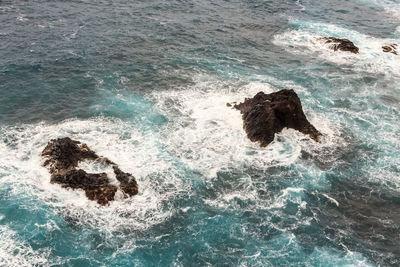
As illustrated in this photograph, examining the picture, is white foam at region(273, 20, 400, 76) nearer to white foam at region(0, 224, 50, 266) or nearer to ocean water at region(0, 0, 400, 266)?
ocean water at region(0, 0, 400, 266)

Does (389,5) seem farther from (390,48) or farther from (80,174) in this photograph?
(80,174)

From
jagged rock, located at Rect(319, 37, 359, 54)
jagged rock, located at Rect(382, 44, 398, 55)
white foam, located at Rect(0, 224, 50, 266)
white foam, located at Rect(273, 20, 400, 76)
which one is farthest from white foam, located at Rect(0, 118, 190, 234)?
jagged rock, located at Rect(382, 44, 398, 55)

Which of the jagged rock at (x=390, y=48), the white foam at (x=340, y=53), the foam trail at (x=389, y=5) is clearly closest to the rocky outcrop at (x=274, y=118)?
the white foam at (x=340, y=53)

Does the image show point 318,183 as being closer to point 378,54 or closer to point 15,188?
point 15,188

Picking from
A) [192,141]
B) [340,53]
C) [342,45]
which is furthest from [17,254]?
[342,45]

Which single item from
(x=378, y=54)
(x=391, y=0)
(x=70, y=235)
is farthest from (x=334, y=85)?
(x=391, y=0)

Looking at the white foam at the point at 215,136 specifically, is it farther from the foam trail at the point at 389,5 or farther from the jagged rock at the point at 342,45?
the foam trail at the point at 389,5

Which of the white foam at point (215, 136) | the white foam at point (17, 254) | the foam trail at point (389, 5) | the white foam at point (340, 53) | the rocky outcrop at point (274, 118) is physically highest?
the foam trail at point (389, 5)
